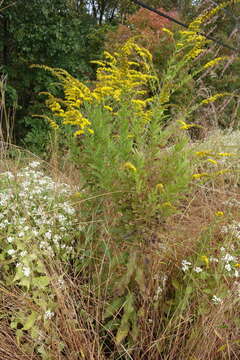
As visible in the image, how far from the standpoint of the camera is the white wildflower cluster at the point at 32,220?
1.65m

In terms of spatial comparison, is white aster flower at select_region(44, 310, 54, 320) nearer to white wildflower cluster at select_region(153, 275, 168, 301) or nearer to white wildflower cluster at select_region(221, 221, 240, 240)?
white wildflower cluster at select_region(153, 275, 168, 301)

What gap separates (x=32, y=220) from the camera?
1982 millimetres

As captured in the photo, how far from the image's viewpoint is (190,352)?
4.97 ft

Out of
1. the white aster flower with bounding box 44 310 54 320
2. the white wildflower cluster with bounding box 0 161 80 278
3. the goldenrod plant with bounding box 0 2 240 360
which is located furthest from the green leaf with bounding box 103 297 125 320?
the white wildflower cluster with bounding box 0 161 80 278

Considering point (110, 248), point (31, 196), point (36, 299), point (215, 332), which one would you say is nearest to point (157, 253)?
A: point (110, 248)

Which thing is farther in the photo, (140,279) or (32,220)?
(32,220)

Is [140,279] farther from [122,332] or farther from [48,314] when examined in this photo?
[48,314]

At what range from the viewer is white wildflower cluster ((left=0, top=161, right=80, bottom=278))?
1.65m

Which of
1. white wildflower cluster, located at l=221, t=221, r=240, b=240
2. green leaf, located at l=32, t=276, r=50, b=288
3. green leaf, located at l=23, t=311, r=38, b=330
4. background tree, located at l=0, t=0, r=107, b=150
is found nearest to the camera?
green leaf, located at l=23, t=311, r=38, b=330

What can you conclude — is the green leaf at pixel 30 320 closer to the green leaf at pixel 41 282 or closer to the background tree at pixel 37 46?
the green leaf at pixel 41 282

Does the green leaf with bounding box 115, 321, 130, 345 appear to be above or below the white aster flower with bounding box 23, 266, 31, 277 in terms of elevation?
below

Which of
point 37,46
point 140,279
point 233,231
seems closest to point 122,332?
point 140,279

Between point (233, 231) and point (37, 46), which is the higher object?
point (37, 46)

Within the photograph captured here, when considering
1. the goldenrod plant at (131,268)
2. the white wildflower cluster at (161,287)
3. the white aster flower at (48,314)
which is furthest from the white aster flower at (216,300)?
the white aster flower at (48,314)
